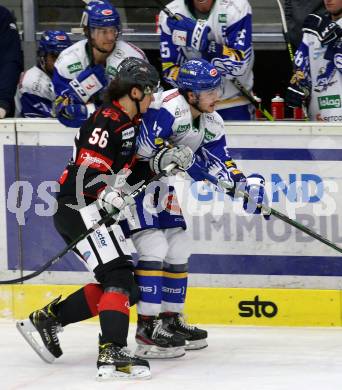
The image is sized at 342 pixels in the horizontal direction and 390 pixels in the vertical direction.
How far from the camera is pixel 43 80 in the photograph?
22.7ft

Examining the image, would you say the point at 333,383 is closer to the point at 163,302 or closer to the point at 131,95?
the point at 163,302

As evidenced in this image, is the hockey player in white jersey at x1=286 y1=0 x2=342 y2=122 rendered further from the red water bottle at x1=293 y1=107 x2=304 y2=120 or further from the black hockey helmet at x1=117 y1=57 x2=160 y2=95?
the black hockey helmet at x1=117 y1=57 x2=160 y2=95

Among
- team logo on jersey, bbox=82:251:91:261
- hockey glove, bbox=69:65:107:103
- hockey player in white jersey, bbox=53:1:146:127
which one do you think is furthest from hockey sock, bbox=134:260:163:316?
hockey glove, bbox=69:65:107:103

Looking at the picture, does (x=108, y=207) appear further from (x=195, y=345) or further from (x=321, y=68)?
(x=321, y=68)

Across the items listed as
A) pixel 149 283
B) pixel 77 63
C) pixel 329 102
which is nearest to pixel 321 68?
pixel 329 102

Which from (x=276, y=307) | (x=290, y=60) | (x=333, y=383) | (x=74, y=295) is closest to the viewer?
(x=333, y=383)

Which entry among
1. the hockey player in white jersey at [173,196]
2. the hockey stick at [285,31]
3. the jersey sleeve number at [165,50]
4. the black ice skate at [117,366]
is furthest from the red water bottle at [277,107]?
the black ice skate at [117,366]

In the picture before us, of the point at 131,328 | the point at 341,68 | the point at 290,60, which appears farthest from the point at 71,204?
the point at 290,60

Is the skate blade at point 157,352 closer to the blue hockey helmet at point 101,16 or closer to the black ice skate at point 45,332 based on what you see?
the black ice skate at point 45,332

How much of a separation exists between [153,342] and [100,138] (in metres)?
1.02

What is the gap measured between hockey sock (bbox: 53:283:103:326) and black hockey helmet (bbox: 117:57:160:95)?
893 millimetres

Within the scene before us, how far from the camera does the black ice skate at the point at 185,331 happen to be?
5754 mm

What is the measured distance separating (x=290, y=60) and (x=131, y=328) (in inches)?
84.8

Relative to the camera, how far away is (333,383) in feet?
16.3
